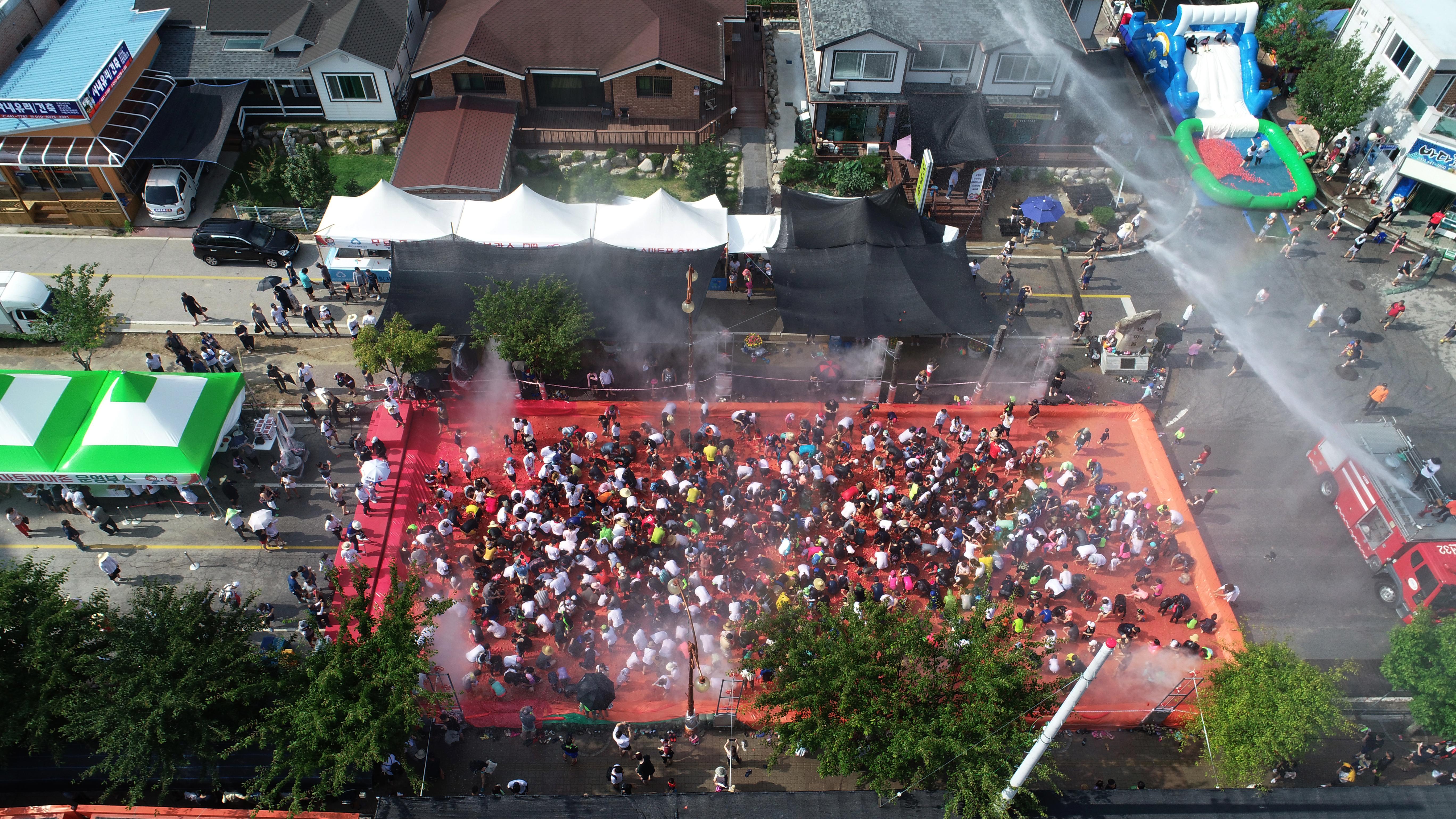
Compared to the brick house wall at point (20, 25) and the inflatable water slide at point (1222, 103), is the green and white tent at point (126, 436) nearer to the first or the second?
the brick house wall at point (20, 25)

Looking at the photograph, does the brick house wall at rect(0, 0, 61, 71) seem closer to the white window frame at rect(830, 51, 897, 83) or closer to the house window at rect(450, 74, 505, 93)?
the house window at rect(450, 74, 505, 93)

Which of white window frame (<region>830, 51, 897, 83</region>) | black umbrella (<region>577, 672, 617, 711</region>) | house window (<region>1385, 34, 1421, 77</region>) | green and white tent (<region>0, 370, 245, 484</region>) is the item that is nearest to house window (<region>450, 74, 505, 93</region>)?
white window frame (<region>830, 51, 897, 83</region>)

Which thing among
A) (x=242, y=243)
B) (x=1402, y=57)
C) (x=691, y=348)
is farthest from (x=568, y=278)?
(x=1402, y=57)

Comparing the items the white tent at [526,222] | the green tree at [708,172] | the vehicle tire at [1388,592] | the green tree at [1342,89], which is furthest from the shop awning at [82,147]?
the green tree at [1342,89]

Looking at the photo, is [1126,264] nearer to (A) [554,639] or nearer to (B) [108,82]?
(A) [554,639]

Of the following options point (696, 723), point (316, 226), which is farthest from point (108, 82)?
point (696, 723)

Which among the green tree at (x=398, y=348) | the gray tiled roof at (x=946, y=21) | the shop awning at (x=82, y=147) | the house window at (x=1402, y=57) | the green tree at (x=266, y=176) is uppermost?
the house window at (x=1402, y=57)
